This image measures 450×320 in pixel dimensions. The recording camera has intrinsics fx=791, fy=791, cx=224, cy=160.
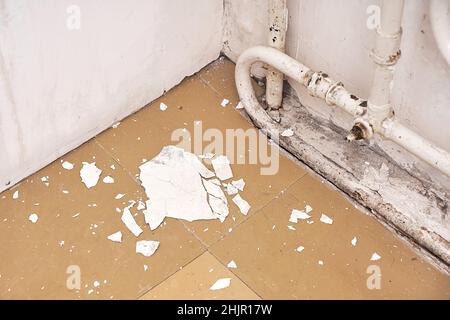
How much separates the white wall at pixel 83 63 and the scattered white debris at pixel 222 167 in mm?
296

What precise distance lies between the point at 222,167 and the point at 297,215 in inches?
9.8

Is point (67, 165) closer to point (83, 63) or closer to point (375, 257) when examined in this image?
point (83, 63)

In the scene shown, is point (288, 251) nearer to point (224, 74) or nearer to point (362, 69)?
point (362, 69)

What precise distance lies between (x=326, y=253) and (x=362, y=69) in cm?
47

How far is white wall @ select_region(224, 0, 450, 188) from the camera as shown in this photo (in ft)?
5.99

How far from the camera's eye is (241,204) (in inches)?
81.0

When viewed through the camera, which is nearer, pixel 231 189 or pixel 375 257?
pixel 375 257

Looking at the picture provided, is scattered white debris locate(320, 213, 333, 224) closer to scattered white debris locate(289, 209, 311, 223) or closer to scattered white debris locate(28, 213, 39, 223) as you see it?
scattered white debris locate(289, 209, 311, 223)

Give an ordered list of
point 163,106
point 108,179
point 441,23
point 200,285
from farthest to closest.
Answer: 1. point 163,106
2. point 108,179
3. point 200,285
4. point 441,23

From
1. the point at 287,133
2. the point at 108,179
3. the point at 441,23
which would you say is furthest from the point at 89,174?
the point at 441,23

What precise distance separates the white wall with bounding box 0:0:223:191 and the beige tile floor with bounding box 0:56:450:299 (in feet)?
0.31

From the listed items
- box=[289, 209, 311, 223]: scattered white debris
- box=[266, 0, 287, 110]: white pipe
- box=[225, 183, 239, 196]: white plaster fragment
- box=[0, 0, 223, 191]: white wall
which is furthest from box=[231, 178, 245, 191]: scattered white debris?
box=[0, 0, 223, 191]: white wall

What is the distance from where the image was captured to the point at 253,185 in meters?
2.10
